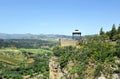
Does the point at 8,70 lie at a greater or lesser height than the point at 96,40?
lesser

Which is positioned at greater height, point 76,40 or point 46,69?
point 76,40

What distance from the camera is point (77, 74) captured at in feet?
93.6

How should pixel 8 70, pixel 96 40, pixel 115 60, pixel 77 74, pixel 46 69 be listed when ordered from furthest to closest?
pixel 8 70 < pixel 46 69 < pixel 96 40 < pixel 77 74 < pixel 115 60

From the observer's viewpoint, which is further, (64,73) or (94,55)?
(64,73)

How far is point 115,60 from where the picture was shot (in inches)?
1043

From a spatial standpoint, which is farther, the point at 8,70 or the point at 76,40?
the point at 8,70

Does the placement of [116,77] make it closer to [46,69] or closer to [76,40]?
[76,40]

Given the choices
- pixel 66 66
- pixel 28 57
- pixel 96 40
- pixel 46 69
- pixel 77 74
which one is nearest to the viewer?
pixel 77 74

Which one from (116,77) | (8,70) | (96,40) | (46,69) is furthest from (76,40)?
(8,70)

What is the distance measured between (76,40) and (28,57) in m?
148

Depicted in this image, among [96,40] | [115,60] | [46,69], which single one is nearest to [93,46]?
[96,40]

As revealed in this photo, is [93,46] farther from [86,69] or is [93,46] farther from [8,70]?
[8,70]

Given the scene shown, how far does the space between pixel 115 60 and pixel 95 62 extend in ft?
6.18

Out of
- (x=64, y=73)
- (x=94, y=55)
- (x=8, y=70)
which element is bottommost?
(x=8, y=70)
